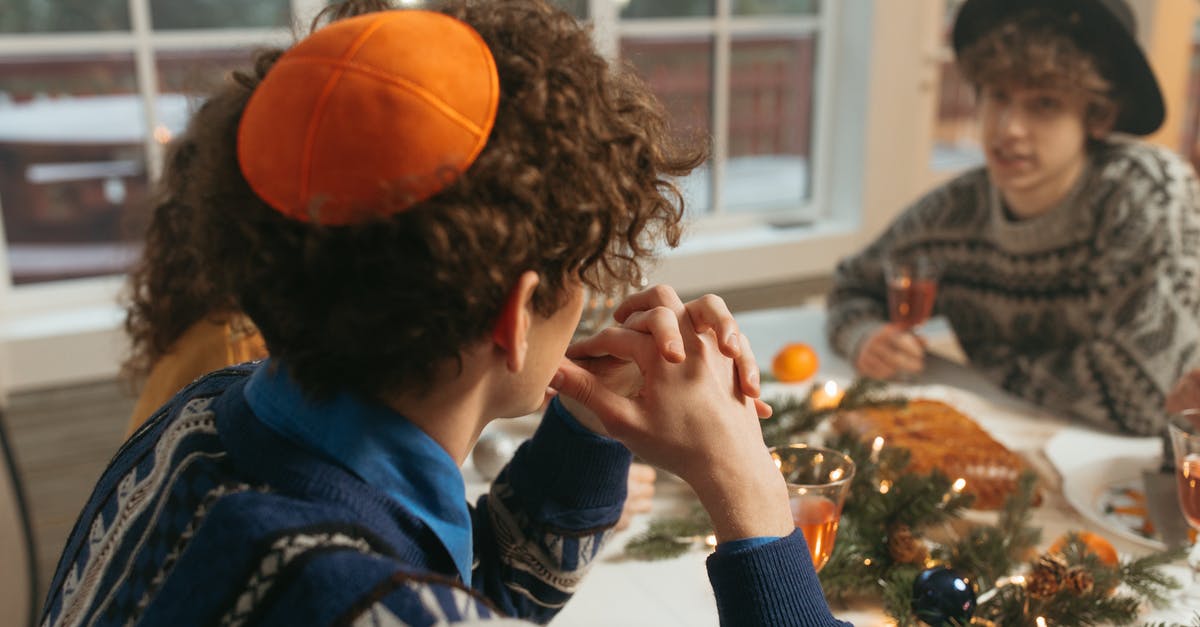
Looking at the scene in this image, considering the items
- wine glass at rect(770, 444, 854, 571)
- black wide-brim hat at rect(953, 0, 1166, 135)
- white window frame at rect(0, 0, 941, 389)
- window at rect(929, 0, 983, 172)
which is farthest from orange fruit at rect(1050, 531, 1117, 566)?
window at rect(929, 0, 983, 172)

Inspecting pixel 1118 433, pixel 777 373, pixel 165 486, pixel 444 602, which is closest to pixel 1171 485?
pixel 1118 433

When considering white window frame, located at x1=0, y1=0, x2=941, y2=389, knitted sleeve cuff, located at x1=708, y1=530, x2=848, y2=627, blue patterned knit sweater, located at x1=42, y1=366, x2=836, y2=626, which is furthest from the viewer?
white window frame, located at x1=0, y1=0, x2=941, y2=389

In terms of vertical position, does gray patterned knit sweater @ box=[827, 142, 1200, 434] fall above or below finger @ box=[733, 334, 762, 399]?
below

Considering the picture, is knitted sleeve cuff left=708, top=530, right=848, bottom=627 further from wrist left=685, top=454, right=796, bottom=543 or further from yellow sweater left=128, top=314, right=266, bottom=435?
yellow sweater left=128, top=314, right=266, bottom=435

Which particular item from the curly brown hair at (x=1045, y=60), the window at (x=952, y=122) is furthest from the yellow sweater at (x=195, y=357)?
the window at (x=952, y=122)

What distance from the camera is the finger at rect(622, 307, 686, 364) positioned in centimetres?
87

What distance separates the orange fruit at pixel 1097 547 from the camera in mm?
1085

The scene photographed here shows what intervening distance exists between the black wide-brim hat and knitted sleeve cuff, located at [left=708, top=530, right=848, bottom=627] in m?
1.47

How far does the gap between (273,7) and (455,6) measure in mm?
1897

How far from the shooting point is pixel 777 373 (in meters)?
1.70

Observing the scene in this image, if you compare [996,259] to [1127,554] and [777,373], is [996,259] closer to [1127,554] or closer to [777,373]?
[777,373]

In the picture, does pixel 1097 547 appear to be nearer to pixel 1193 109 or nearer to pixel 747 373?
pixel 747 373

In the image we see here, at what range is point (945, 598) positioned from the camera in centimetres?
93

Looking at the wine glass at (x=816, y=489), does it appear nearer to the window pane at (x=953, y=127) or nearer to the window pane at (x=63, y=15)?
the window pane at (x=63, y=15)
